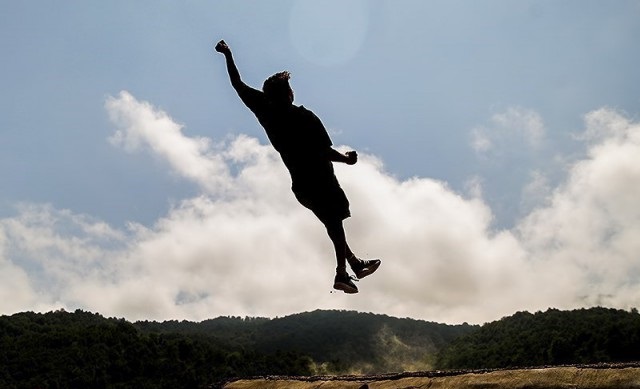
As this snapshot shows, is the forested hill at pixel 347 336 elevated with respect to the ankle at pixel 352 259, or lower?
elevated

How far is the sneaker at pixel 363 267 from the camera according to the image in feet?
18.7

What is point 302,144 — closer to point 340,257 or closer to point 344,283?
point 340,257

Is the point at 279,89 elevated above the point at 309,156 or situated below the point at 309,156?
above

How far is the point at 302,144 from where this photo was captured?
5426 mm

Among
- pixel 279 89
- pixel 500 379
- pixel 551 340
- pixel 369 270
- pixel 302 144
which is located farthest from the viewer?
pixel 551 340

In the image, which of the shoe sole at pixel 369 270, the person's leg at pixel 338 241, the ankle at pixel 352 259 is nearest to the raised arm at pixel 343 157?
the person's leg at pixel 338 241

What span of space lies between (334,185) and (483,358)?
327 feet

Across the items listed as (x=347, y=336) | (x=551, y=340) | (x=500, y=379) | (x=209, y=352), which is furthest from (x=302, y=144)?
(x=347, y=336)

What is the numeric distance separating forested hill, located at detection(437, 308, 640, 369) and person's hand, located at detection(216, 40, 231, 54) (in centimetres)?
3626

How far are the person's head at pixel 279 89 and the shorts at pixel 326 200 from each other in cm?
88

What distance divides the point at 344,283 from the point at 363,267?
328mm

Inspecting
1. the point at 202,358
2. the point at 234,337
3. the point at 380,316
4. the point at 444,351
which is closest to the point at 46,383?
the point at 202,358

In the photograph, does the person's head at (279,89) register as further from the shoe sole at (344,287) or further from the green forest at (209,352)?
the green forest at (209,352)

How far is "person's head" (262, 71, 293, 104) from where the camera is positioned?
5.55m
